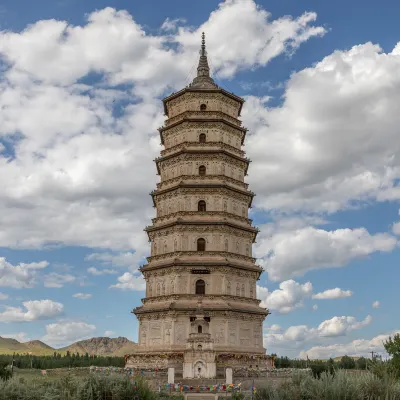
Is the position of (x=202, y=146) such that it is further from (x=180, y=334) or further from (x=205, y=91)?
(x=180, y=334)

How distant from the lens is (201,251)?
41.9 meters

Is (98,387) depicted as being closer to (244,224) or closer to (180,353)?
(180,353)

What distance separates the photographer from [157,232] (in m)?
44.4

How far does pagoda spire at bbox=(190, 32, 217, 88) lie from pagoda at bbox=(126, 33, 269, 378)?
40 cm

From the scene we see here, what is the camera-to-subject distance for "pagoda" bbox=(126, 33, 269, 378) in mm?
38531

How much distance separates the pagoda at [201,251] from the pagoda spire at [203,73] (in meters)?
0.40

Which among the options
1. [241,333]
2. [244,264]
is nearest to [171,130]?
[244,264]

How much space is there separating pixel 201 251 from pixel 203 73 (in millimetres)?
20934

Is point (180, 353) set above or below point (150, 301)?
below

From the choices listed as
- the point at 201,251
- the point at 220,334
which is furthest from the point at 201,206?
the point at 220,334

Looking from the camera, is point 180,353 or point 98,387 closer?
point 98,387

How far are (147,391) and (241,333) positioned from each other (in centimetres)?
2489

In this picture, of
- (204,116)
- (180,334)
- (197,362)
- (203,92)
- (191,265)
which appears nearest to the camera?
(197,362)

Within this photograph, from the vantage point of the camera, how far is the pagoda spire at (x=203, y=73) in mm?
50097
